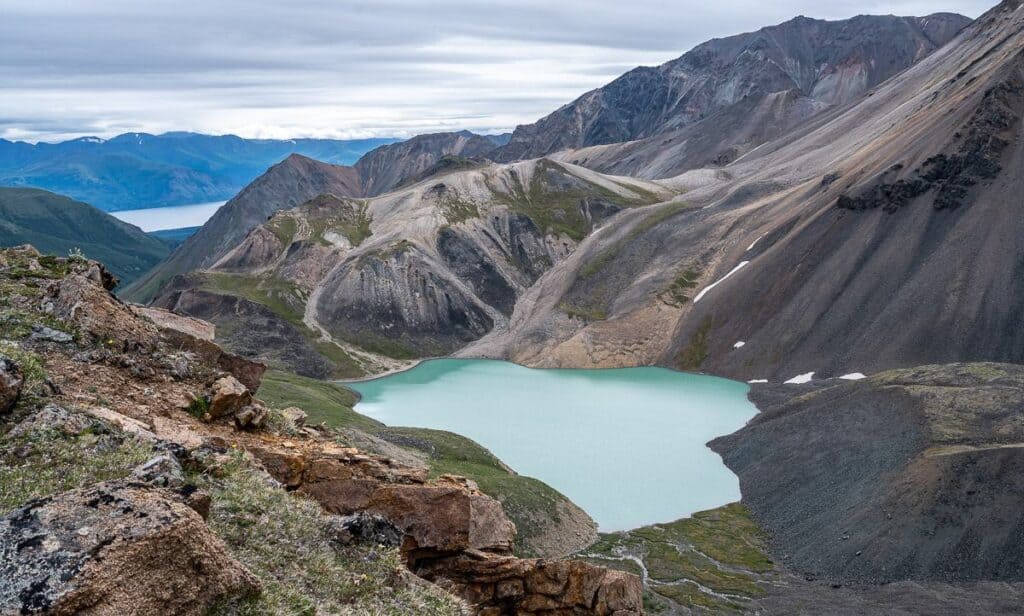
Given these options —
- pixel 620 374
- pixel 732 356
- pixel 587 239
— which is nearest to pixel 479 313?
pixel 587 239

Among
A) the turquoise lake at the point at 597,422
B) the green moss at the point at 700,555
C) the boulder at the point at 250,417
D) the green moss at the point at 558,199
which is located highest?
the green moss at the point at 558,199

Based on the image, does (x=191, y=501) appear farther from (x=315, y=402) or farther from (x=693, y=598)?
(x=315, y=402)

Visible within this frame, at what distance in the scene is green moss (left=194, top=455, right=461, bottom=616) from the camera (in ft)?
36.4

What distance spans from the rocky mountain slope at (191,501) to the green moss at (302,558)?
0.12 ft

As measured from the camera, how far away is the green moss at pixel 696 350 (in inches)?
3937

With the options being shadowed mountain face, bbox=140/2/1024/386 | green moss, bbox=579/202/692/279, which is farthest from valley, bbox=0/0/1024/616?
green moss, bbox=579/202/692/279

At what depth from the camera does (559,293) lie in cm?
12838

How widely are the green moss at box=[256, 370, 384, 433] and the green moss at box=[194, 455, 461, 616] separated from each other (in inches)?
1471

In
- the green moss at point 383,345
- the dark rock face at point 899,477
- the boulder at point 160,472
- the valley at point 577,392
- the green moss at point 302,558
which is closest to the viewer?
the boulder at point 160,472

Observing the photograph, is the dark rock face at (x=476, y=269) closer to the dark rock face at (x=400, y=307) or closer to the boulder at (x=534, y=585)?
the dark rock face at (x=400, y=307)

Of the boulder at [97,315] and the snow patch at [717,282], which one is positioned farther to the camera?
the snow patch at [717,282]

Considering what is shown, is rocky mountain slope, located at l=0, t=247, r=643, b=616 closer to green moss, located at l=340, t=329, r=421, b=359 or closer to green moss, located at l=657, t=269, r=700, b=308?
green moss, located at l=657, t=269, r=700, b=308

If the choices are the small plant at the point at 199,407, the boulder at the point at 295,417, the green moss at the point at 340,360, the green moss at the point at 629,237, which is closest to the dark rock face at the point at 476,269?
the green moss at the point at 629,237

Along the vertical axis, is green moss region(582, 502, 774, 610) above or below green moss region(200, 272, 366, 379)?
below
